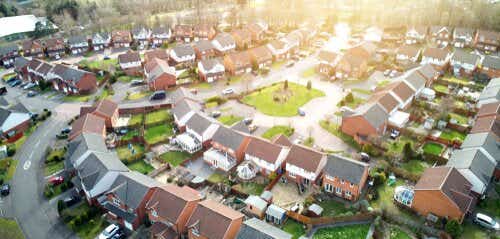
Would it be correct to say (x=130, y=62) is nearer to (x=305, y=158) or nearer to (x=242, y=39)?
(x=242, y=39)

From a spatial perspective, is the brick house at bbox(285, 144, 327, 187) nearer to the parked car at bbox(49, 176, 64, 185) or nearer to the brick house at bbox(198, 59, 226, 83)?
the parked car at bbox(49, 176, 64, 185)

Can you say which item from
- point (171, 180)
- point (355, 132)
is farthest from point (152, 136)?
point (355, 132)

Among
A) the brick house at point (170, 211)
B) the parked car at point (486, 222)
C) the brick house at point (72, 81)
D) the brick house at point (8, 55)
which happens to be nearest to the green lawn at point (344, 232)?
the parked car at point (486, 222)

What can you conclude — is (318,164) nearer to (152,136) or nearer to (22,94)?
(152,136)

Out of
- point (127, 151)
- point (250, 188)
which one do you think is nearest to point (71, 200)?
point (127, 151)

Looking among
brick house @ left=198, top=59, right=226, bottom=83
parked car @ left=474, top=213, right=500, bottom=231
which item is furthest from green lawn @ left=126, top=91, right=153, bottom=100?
parked car @ left=474, top=213, right=500, bottom=231

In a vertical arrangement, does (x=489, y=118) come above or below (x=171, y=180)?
above

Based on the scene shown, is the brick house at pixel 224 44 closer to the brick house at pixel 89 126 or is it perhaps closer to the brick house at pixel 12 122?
the brick house at pixel 89 126
